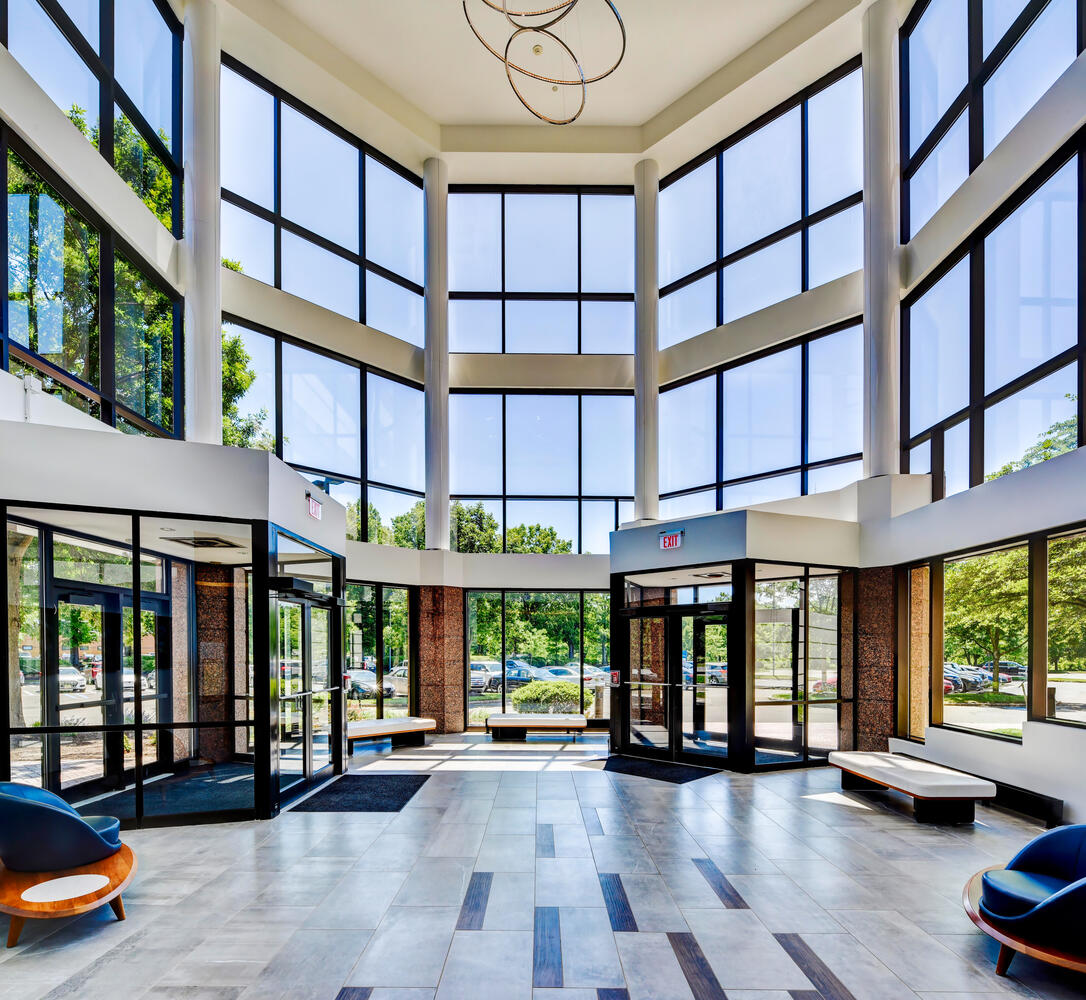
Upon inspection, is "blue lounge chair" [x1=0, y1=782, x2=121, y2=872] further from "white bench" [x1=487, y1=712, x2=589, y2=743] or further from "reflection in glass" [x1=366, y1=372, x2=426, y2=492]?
"reflection in glass" [x1=366, y1=372, x2=426, y2=492]

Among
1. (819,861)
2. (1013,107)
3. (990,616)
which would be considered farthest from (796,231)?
(819,861)

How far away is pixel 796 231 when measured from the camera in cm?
1294

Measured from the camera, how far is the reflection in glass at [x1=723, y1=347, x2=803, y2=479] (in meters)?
12.9

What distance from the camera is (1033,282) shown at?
828cm

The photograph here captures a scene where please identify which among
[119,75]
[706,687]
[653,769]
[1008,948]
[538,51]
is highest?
[538,51]

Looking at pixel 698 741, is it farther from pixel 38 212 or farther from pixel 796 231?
pixel 38 212

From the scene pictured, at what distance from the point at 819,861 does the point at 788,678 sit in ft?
14.3

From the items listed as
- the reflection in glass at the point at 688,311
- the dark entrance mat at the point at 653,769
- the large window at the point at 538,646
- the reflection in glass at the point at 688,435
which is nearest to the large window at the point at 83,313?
the large window at the point at 538,646

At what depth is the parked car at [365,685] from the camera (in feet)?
43.0

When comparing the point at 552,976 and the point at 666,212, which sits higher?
the point at 666,212

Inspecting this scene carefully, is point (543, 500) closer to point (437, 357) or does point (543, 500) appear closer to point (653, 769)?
point (437, 357)

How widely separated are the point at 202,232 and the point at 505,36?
6053 millimetres

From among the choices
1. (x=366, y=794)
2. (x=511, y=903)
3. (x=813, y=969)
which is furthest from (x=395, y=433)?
(x=813, y=969)

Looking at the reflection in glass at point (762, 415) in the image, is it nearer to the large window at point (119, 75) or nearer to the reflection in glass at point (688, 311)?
the reflection in glass at point (688, 311)
